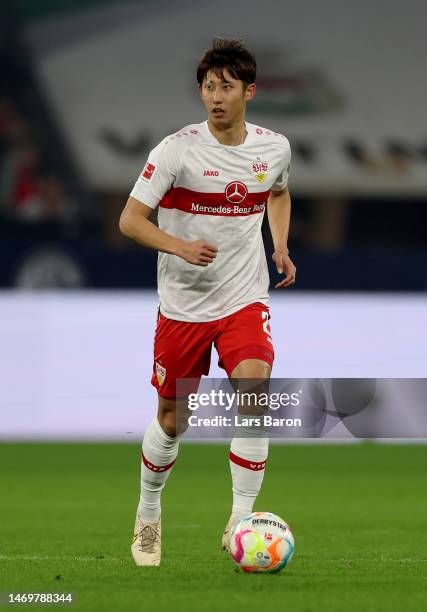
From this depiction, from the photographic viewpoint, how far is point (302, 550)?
6938 mm

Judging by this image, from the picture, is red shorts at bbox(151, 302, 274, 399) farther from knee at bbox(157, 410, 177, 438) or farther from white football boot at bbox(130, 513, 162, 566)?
white football boot at bbox(130, 513, 162, 566)

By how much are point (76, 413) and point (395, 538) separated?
20.3ft

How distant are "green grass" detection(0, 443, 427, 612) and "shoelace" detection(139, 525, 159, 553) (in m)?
0.09

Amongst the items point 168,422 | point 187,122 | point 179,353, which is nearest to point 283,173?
point 179,353

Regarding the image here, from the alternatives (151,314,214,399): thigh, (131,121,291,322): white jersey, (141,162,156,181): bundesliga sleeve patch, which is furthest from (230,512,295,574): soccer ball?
(141,162,156,181): bundesliga sleeve patch

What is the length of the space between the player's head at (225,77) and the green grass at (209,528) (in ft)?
6.45

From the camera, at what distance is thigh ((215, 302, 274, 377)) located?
614 centimetres

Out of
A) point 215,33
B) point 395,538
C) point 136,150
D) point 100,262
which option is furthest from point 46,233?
point 395,538

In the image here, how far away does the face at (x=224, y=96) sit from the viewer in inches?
243

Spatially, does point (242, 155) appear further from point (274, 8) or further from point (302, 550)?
point (274, 8)

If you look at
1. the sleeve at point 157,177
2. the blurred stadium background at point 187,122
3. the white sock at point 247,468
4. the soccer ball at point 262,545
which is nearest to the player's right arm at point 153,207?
the sleeve at point 157,177

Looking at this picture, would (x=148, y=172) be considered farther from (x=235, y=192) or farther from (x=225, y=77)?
(x=225, y=77)

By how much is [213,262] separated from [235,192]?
0.32m

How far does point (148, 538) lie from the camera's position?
20.7 ft
